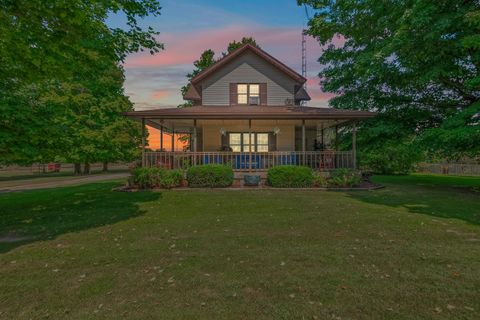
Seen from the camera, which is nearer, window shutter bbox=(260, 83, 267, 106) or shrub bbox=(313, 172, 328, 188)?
shrub bbox=(313, 172, 328, 188)

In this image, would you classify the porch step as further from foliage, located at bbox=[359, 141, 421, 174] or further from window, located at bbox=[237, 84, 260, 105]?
foliage, located at bbox=[359, 141, 421, 174]

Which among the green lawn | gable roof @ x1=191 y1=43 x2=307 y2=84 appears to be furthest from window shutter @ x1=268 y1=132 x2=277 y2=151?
the green lawn

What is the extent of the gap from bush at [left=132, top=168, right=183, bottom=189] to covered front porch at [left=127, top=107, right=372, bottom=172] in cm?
103

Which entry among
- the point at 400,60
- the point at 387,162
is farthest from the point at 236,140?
the point at 387,162

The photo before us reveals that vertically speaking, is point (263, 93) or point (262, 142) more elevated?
point (263, 93)

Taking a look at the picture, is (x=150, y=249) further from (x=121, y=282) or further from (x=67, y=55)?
(x=67, y=55)

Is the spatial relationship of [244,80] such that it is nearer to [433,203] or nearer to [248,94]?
[248,94]

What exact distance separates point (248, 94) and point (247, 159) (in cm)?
496

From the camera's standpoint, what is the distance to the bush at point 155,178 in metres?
13.3

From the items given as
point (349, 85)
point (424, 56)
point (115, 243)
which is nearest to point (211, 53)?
point (349, 85)

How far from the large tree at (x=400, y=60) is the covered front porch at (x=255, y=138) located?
237 centimetres

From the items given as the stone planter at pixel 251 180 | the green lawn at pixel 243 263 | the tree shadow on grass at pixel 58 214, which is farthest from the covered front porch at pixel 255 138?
the green lawn at pixel 243 263

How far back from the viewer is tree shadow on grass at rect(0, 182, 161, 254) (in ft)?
21.2

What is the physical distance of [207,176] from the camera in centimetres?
1349
